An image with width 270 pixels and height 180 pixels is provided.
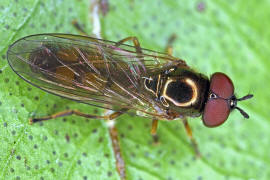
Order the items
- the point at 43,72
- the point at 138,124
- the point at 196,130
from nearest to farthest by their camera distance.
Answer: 1. the point at 43,72
2. the point at 138,124
3. the point at 196,130

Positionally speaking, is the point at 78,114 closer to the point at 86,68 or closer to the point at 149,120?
the point at 86,68

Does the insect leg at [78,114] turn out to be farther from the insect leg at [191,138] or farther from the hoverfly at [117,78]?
the insect leg at [191,138]

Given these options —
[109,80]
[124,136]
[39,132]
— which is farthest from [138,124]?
[39,132]

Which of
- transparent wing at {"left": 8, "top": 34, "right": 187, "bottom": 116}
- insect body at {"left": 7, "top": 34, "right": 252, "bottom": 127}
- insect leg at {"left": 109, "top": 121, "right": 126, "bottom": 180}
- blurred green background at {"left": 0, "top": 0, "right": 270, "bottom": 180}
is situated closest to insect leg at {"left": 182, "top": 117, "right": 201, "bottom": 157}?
blurred green background at {"left": 0, "top": 0, "right": 270, "bottom": 180}

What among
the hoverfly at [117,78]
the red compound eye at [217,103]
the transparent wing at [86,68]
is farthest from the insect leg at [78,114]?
the red compound eye at [217,103]

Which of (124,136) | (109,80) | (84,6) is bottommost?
(124,136)

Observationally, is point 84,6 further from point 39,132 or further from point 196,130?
point 196,130
